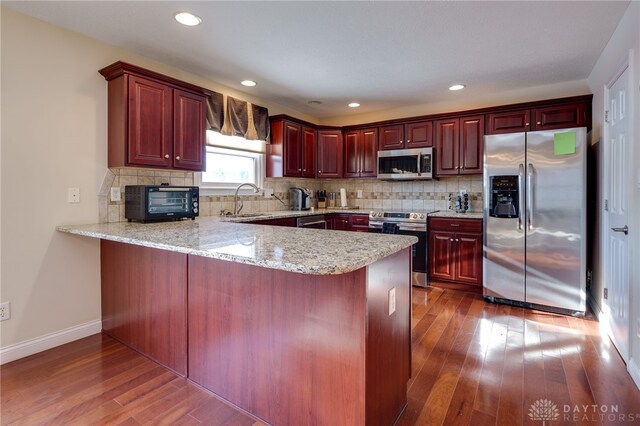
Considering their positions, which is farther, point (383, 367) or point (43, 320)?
point (43, 320)

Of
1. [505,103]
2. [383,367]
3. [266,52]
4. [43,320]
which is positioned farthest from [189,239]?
[505,103]

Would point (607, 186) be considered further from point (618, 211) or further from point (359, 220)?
point (359, 220)

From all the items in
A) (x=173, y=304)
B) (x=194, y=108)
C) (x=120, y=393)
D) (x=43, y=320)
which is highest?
(x=194, y=108)

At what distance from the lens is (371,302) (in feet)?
4.38

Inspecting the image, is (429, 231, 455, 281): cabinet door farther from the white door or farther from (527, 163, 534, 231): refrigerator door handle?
the white door

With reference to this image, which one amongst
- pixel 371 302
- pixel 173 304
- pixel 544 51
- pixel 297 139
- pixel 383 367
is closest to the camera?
pixel 371 302

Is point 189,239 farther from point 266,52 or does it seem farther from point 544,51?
point 544,51

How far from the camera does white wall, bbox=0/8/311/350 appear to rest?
7.28 feet

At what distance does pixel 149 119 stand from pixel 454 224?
3.27 metres

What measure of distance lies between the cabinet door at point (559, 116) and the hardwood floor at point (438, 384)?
6.75 feet

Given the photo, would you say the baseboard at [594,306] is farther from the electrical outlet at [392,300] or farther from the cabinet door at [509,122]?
the electrical outlet at [392,300]

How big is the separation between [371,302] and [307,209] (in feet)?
10.9

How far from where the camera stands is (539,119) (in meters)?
3.55

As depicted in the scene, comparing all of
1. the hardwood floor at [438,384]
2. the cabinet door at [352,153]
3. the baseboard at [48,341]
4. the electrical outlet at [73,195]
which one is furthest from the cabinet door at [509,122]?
the baseboard at [48,341]
